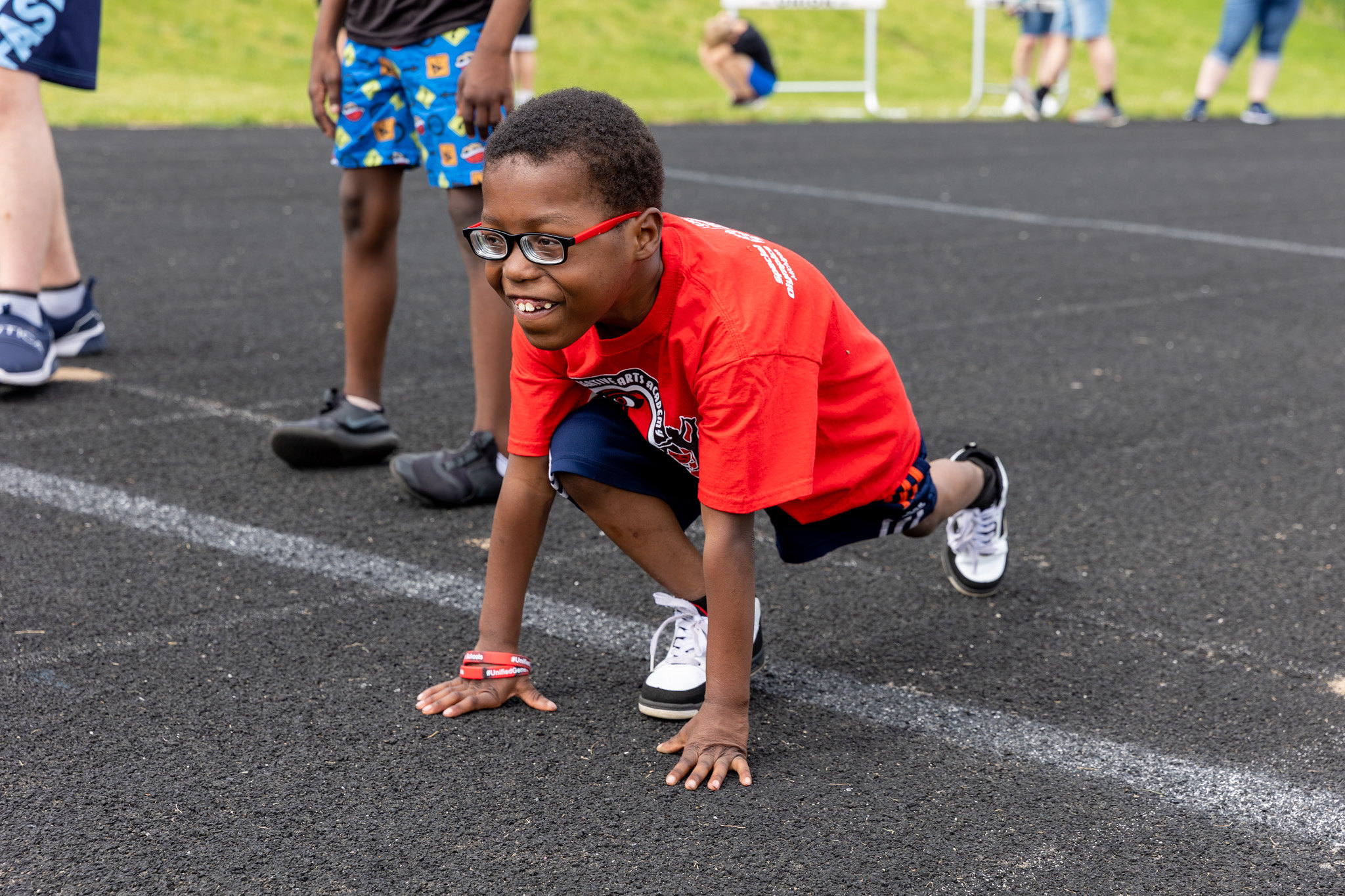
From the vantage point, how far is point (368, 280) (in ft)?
11.8

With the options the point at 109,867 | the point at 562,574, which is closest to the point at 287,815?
the point at 109,867

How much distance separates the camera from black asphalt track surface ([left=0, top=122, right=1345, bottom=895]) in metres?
1.92

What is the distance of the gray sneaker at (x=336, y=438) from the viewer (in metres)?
3.47

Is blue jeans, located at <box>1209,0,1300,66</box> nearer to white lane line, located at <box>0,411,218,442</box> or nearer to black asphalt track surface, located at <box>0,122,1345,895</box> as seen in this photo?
black asphalt track surface, located at <box>0,122,1345,895</box>

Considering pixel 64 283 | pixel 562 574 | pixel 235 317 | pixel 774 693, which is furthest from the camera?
pixel 235 317

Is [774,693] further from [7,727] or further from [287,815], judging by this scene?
[7,727]

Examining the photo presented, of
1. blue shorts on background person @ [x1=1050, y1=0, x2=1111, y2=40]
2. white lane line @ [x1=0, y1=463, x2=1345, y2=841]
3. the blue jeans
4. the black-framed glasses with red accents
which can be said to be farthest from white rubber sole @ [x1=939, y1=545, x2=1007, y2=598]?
the blue jeans

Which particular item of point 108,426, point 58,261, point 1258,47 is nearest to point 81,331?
point 58,261

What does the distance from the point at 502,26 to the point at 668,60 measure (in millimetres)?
19347

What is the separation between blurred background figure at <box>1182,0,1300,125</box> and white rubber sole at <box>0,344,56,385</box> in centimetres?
1263

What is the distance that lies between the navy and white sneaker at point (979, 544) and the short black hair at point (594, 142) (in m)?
1.10

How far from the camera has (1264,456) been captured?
147 inches

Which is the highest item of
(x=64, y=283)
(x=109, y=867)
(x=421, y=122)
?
(x=421, y=122)

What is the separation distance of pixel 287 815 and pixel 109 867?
0.24 m
